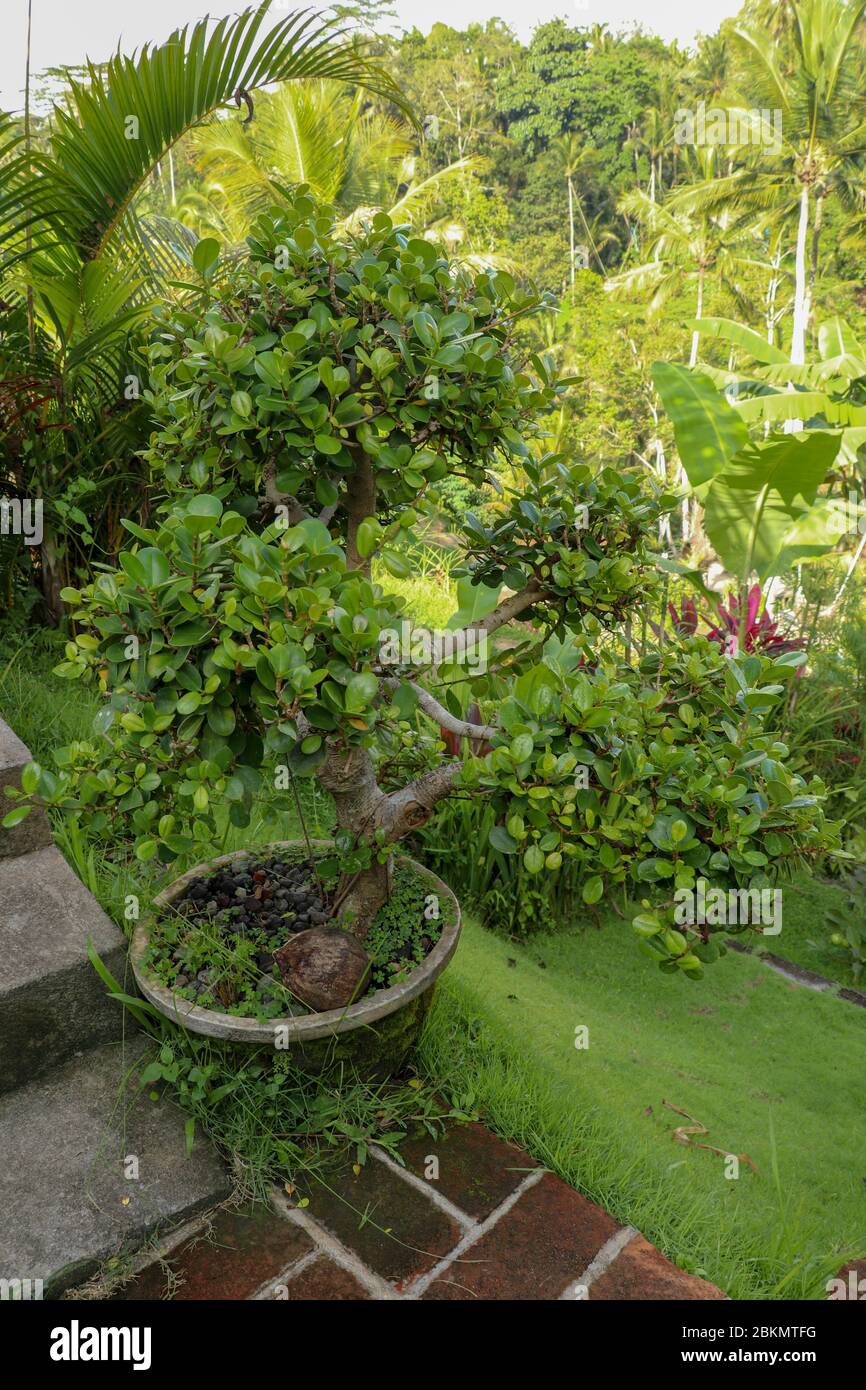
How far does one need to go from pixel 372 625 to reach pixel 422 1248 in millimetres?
1245

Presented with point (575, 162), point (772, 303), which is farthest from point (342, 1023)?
point (575, 162)

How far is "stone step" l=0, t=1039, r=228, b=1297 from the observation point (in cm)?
173

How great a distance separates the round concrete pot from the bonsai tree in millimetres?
212

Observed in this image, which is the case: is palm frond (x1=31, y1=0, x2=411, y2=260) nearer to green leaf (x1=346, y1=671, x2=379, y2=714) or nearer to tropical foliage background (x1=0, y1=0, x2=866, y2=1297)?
tropical foliage background (x1=0, y1=0, x2=866, y2=1297)

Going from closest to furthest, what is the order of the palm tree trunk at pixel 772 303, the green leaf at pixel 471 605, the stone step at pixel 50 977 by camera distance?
the stone step at pixel 50 977 < the green leaf at pixel 471 605 < the palm tree trunk at pixel 772 303

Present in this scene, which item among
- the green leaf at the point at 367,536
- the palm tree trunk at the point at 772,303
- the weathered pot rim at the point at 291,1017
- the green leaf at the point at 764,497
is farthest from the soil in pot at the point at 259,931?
the palm tree trunk at the point at 772,303

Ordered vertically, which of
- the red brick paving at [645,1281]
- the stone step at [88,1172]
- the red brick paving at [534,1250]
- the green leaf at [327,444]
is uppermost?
the green leaf at [327,444]

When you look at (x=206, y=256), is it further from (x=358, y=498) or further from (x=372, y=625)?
(x=372, y=625)

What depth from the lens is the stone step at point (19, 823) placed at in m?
2.46

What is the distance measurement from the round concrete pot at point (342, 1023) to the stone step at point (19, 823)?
1.70 ft

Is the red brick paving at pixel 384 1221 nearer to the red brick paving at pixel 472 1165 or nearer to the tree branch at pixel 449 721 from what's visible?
the red brick paving at pixel 472 1165

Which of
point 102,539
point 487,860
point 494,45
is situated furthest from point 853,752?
point 494,45
